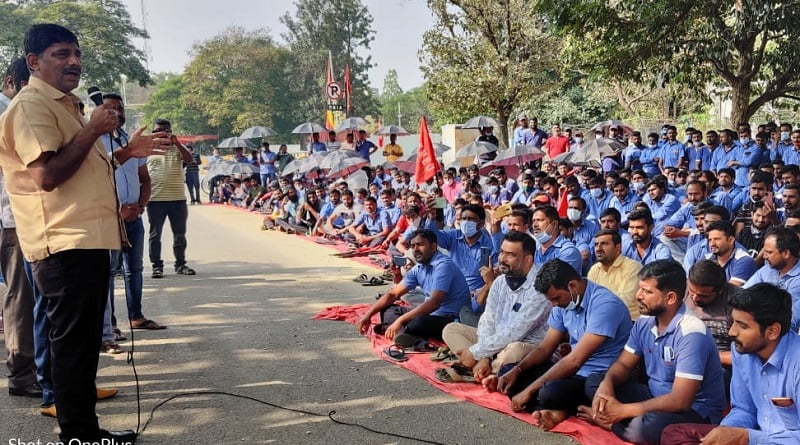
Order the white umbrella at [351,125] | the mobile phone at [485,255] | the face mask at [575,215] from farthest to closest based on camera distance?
the white umbrella at [351,125]
the face mask at [575,215]
the mobile phone at [485,255]

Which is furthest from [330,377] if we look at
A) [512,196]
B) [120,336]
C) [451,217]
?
[512,196]

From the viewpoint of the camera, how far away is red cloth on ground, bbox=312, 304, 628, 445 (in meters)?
3.71

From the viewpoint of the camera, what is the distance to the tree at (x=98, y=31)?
2888 centimetres

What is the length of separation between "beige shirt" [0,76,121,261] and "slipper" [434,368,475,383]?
2.40m

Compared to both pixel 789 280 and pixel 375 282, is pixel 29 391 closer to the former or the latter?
pixel 375 282

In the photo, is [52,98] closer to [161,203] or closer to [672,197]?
[161,203]

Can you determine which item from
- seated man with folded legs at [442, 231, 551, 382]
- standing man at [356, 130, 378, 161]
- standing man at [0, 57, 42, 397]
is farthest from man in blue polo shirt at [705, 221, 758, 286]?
standing man at [356, 130, 378, 161]

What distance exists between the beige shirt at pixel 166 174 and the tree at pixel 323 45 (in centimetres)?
4245

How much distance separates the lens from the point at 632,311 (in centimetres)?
525

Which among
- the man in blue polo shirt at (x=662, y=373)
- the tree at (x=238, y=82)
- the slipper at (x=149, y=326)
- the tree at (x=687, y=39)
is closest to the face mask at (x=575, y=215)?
the man in blue polo shirt at (x=662, y=373)

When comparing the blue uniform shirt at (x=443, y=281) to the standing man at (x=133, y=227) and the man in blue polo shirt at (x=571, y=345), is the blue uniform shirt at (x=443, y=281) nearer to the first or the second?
the man in blue polo shirt at (x=571, y=345)

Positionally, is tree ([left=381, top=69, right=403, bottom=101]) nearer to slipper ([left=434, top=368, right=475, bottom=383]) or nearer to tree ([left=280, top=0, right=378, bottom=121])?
tree ([left=280, top=0, right=378, bottom=121])

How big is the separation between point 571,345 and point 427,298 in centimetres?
162

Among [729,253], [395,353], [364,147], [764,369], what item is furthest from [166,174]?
[364,147]
